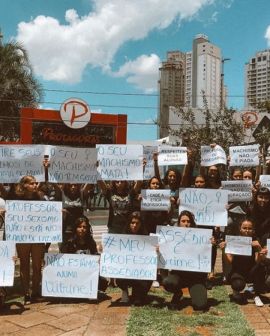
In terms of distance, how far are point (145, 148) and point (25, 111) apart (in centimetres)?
1456

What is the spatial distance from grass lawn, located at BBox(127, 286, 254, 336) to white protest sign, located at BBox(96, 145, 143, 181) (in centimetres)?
173

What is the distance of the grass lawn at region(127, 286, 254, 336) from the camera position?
15.6ft

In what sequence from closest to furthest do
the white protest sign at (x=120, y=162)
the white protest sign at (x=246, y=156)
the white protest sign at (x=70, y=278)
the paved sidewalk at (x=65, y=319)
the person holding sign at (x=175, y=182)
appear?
the paved sidewalk at (x=65, y=319) < the white protest sign at (x=70, y=278) < the person holding sign at (x=175, y=182) < the white protest sign at (x=120, y=162) < the white protest sign at (x=246, y=156)

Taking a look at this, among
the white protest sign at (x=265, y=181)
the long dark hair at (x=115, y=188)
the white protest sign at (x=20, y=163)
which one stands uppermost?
the white protest sign at (x=20, y=163)

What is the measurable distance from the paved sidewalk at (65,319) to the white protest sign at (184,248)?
0.81m

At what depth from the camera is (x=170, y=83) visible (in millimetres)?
29125

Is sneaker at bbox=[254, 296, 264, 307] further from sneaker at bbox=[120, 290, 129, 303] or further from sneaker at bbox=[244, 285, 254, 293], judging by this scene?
sneaker at bbox=[120, 290, 129, 303]

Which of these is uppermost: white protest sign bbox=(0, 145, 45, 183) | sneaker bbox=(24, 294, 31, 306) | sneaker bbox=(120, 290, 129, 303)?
white protest sign bbox=(0, 145, 45, 183)

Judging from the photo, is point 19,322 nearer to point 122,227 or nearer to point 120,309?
point 120,309

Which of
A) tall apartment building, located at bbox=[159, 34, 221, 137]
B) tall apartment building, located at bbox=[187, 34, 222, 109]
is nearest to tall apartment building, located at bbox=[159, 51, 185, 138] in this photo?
tall apartment building, located at bbox=[159, 34, 221, 137]

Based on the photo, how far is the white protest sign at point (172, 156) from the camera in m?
6.76

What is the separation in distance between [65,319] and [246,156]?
139 inches

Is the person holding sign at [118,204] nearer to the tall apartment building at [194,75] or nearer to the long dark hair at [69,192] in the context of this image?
the long dark hair at [69,192]

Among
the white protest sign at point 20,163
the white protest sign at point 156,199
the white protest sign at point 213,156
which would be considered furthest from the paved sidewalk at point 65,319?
the white protest sign at point 213,156
